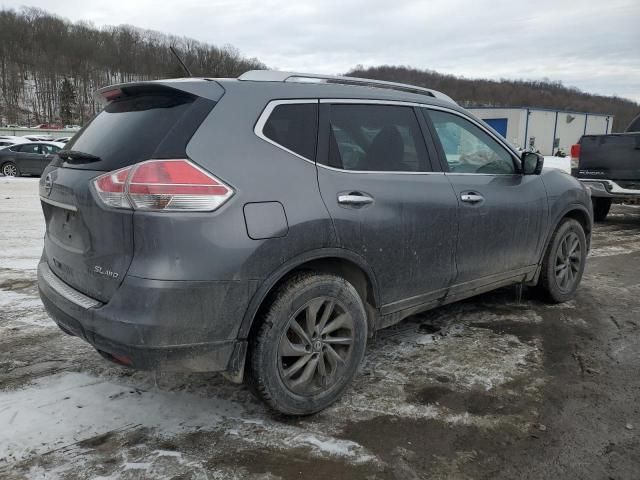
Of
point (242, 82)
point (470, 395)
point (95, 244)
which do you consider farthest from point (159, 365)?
point (470, 395)

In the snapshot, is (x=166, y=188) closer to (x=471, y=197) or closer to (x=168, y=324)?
(x=168, y=324)

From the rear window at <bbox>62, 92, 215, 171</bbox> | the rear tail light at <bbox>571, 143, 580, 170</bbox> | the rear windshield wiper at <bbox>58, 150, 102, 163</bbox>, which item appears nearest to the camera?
the rear window at <bbox>62, 92, 215, 171</bbox>

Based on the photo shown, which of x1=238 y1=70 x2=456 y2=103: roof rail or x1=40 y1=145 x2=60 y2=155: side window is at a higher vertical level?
x1=238 y1=70 x2=456 y2=103: roof rail

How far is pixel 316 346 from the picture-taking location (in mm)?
2834

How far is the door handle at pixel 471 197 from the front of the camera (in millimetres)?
3553

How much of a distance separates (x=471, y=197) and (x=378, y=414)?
1608 mm

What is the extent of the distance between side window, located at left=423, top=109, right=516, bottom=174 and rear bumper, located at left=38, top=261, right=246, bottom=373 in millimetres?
1917

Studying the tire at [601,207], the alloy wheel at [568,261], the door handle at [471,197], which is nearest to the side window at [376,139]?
the door handle at [471,197]

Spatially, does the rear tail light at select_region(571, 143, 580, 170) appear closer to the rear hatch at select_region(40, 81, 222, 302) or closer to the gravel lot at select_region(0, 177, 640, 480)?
the gravel lot at select_region(0, 177, 640, 480)

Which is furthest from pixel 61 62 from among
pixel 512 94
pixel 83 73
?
pixel 512 94

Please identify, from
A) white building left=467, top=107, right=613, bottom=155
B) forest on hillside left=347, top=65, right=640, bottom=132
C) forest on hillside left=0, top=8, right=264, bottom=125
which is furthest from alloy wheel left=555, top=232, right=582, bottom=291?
forest on hillside left=347, top=65, right=640, bottom=132

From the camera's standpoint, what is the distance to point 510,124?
63281 millimetres

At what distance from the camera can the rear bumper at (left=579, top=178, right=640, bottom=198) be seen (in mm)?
8680

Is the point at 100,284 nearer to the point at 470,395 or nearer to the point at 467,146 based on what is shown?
the point at 470,395
